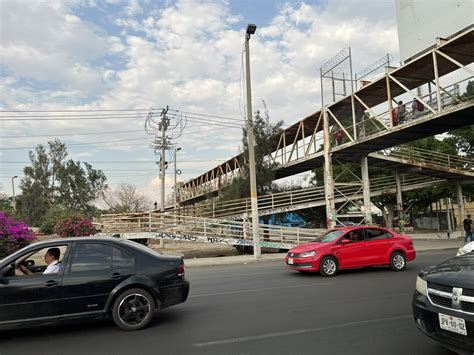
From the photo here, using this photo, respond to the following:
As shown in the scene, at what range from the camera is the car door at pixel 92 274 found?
564 centimetres

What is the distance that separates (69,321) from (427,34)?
1934 cm

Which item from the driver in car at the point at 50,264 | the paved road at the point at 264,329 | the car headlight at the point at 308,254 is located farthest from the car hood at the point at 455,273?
the car headlight at the point at 308,254

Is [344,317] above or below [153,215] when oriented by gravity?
below

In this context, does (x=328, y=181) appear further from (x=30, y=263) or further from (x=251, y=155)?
(x=30, y=263)

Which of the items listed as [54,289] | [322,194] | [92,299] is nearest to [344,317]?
[92,299]

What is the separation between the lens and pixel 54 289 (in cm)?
557

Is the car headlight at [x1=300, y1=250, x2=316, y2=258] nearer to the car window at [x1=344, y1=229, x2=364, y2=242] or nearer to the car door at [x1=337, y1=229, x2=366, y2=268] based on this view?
the car door at [x1=337, y1=229, x2=366, y2=268]

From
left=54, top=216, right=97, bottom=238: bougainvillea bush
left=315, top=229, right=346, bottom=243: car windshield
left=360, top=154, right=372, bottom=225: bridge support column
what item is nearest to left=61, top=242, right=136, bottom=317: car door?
left=315, top=229, right=346, bottom=243: car windshield

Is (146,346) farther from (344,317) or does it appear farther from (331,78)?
(331,78)

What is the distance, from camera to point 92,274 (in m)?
5.80

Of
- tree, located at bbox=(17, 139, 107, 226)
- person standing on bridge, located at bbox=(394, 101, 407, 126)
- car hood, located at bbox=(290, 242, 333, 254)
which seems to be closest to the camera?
car hood, located at bbox=(290, 242, 333, 254)

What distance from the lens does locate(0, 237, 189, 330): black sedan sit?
5.46 meters

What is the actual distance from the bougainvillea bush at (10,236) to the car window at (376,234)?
498 inches

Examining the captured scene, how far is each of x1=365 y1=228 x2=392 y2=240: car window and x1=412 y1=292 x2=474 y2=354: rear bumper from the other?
7.80 meters
